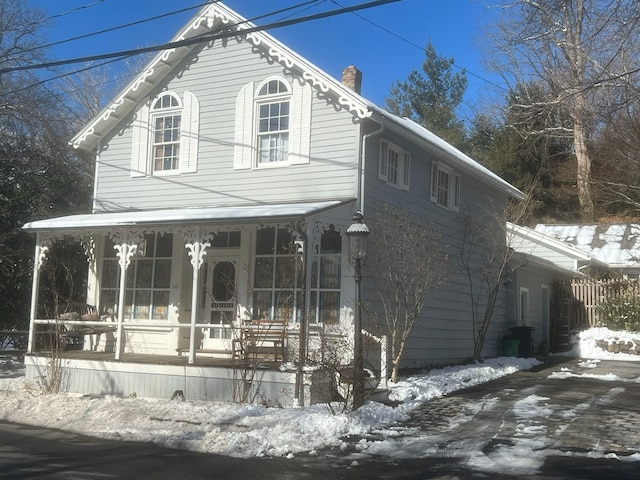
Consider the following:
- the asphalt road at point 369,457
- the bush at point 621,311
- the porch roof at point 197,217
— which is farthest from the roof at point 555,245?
the porch roof at point 197,217

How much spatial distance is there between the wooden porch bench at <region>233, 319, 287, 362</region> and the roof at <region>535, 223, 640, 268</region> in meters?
16.0

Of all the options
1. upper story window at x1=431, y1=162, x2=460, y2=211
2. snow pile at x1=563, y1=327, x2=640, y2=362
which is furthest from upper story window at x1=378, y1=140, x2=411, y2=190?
snow pile at x1=563, y1=327, x2=640, y2=362

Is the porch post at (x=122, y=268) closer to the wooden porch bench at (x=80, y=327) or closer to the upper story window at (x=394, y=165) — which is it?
the wooden porch bench at (x=80, y=327)

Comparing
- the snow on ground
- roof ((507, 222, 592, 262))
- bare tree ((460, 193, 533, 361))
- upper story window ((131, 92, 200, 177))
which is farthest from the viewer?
roof ((507, 222, 592, 262))

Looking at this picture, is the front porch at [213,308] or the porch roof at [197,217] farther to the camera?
the porch roof at [197,217]

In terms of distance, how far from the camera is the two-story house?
12781mm

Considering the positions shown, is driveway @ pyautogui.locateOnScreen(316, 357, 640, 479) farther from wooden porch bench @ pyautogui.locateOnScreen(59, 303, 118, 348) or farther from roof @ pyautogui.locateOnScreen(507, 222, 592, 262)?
roof @ pyautogui.locateOnScreen(507, 222, 592, 262)

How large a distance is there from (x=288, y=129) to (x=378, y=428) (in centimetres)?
691

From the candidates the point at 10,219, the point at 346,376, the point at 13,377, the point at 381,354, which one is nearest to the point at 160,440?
the point at 346,376

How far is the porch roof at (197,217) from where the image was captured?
12.0 meters

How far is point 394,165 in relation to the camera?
1512cm

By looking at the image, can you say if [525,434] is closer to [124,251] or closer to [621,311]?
[124,251]

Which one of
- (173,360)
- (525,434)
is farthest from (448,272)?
(525,434)

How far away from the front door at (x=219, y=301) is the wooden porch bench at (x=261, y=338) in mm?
1924
